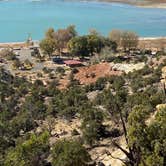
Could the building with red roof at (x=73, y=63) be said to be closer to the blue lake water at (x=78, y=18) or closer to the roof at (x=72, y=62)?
the roof at (x=72, y=62)

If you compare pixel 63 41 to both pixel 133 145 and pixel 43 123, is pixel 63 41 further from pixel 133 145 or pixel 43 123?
A: pixel 133 145

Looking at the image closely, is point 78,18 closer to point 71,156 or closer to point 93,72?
point 93,72

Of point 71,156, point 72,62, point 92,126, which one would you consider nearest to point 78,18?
point 72,62

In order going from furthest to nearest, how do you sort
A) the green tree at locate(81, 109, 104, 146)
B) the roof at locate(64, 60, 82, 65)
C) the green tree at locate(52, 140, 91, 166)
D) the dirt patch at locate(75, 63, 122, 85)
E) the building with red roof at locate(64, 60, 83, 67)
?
1. the roof at locate(64, 60, 82, 65)
2. the building with red roof at locate(64, 60, 83, 67)
3. the dirt patch at locate(75, 63, 122, 85)
4. the green tree at locate(81, 109, 104, 146)
5. the green tree at locate(52, 140, 91, 166)

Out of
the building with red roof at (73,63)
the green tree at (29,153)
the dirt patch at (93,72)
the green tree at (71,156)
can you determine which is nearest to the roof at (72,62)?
the building with red roof at (73,63)

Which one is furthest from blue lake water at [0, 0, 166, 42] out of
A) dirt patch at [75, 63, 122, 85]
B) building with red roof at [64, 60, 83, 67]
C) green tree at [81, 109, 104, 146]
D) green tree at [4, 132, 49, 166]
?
green tree at [4, 132, 49, 166]

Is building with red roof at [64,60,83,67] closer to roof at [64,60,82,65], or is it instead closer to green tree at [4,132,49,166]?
roof at [64,60,82,65]
